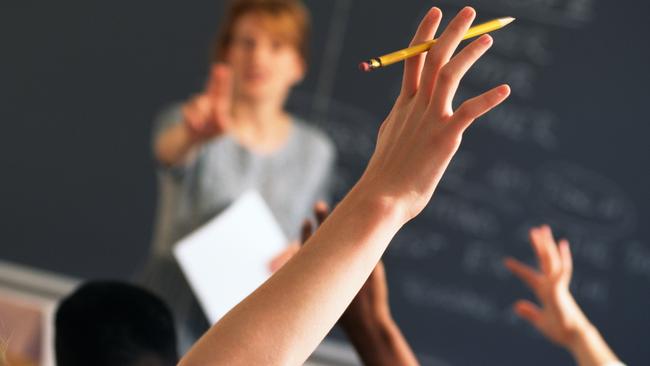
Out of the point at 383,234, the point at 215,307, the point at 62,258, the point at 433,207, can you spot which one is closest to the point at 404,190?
the point at 383,234

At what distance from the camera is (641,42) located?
293 centimetres

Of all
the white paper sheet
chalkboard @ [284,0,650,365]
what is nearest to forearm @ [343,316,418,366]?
the white paper sheet

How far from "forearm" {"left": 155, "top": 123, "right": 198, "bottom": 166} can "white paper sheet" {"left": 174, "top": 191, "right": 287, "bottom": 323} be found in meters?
0.66

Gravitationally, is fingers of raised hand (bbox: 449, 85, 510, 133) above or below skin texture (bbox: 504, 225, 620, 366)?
above

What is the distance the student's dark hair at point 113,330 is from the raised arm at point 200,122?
1.34 metres

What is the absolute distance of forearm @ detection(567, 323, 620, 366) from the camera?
Answer: 160 cm

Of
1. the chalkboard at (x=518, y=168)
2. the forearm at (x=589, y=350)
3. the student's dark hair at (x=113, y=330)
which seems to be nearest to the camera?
the student's dark hair at (x=113, y=330)

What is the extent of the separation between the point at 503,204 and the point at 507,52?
53 cm

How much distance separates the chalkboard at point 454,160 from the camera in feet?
9.75

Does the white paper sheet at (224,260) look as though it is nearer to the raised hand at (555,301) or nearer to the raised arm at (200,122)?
the raised arm at (200,122)

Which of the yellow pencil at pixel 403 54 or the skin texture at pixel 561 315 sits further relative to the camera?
the skin texture at pixel 561 315

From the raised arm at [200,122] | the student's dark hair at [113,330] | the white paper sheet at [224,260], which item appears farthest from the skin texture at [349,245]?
the raised arm at [200,122]

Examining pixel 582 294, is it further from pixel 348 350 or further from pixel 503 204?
pixel 348 350

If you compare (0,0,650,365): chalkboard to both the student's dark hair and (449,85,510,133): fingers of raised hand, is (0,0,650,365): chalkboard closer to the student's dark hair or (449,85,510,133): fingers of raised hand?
the student's dark hair
